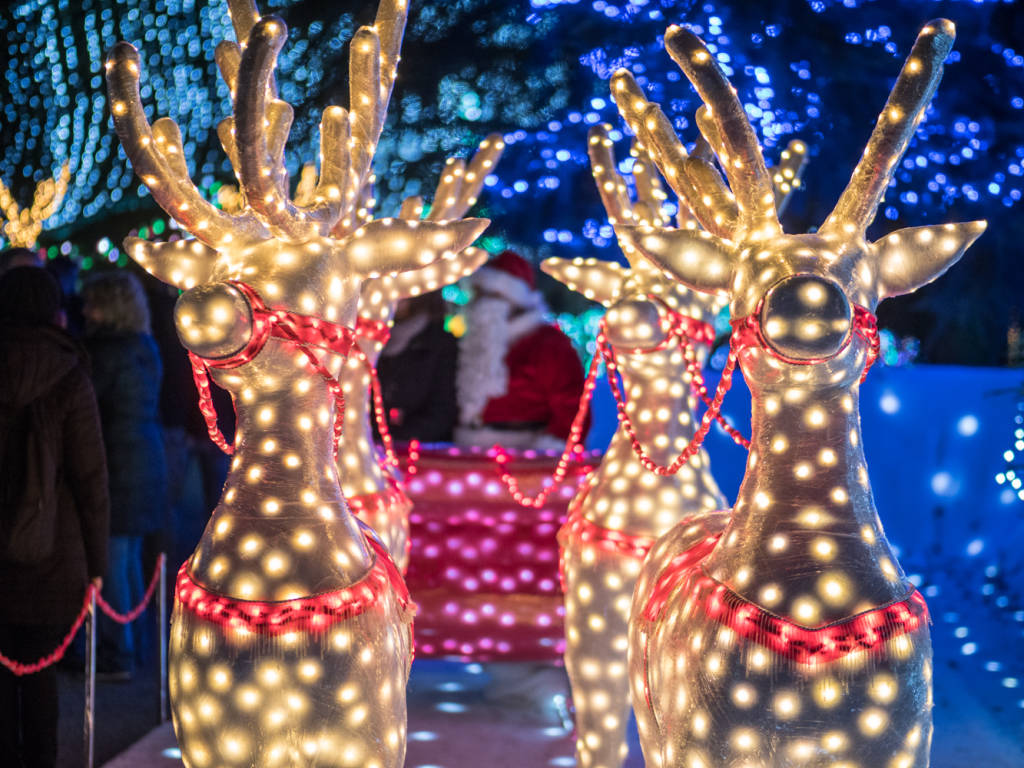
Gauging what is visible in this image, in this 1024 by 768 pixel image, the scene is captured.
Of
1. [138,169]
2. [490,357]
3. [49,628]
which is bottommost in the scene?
[49,628]

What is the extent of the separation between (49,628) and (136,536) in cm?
137

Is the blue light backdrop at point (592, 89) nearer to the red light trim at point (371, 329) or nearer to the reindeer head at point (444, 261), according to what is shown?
the reindeer head at point (444, 261)

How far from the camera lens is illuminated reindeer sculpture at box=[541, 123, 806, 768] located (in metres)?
2.35

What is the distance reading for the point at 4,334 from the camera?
287cm

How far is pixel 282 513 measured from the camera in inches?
66.4

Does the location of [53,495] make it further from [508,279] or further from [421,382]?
[508,279]

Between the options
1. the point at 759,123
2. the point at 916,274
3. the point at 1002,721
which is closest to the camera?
the point at 916,274

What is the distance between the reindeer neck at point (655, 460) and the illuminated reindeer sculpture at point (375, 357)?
1.84ft

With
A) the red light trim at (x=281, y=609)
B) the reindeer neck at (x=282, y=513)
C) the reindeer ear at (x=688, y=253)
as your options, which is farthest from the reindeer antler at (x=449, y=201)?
the red light trim at (x=281, y=609)

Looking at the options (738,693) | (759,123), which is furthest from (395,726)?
(759,123)

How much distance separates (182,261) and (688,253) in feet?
3.26

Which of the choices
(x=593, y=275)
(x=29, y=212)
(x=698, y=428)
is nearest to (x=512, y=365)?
(x=593, y=275)

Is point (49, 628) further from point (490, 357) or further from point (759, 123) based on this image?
point (759, 123)

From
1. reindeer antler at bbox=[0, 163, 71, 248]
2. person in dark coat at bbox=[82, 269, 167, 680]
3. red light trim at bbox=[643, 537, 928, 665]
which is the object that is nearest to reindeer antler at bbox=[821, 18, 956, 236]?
red light trim at bbox=[643, 537, 928, 665]
